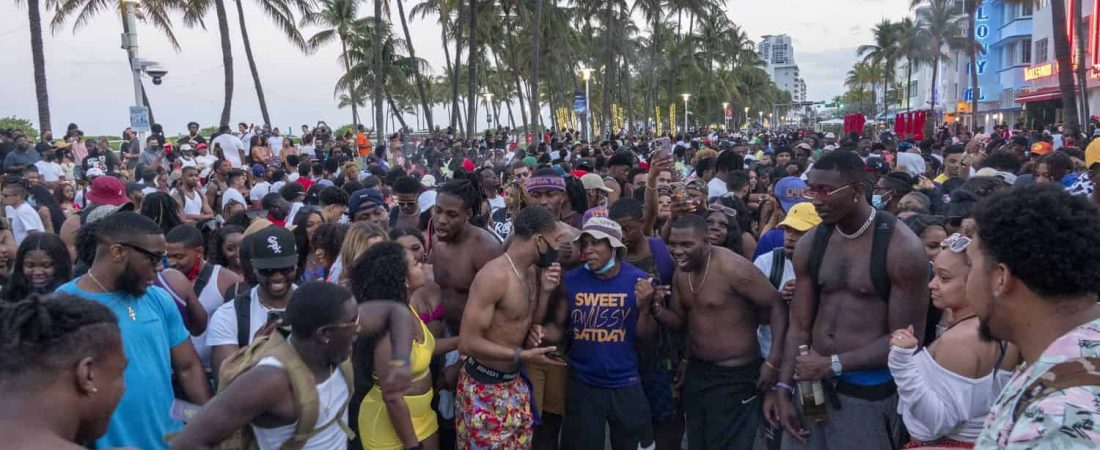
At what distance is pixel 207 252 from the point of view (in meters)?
6.13

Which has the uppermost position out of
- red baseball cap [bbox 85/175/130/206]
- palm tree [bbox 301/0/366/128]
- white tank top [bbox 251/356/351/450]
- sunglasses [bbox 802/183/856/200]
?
palm tree [bbox 301/0/366/128]

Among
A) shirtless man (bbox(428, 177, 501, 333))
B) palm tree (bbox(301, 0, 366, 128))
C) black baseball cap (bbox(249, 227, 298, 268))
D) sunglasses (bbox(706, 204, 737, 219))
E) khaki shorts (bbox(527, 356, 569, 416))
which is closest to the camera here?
black baseball cap (bbox(249, 227, 298, 268))

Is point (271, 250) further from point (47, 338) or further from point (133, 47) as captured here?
point (133, 47)

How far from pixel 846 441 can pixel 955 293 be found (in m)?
1.16

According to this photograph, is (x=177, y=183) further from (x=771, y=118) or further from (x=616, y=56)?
(x=771, y=118)

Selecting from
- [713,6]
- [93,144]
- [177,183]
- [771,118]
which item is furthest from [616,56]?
[771,118]

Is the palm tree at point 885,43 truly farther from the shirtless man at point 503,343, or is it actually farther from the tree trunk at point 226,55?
the shirtless man at point 503,343

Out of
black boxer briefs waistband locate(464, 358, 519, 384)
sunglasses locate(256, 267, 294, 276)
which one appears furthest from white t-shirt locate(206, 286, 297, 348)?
black boxer briefs waistband locate(464, 358, 519, 384)

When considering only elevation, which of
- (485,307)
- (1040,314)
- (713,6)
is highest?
(713,6)

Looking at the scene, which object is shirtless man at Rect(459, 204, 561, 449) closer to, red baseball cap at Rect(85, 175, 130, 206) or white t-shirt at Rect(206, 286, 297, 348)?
white t-shirt at Rect(206, 286, 297, 348)

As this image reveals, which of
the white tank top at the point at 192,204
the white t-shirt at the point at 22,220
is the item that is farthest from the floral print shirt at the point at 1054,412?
the white tank top at the point at 192,204

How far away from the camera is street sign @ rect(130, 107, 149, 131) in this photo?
583 inches

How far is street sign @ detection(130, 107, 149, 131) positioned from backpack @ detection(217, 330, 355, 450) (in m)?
13.7

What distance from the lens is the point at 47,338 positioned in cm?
216
